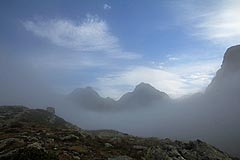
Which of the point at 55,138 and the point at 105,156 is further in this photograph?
the point at 55,138

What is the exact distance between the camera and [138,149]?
2368 inches

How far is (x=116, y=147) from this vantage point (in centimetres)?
5844

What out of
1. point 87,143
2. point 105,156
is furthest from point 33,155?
point 87,143

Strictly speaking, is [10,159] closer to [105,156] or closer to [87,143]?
[105,156]

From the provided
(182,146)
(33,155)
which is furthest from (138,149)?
(33,155)

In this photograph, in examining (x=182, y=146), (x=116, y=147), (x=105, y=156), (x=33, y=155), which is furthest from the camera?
(x=116, y=147)

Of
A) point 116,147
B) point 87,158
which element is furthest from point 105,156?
point 116,147

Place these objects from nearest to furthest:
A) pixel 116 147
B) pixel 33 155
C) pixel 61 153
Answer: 1. pixel 33 155
2. pixel 61 153
3. pixel 116 147

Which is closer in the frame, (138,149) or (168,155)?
(168,155)

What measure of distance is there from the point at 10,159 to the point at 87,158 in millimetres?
14129

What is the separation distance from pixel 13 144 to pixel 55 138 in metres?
9.30

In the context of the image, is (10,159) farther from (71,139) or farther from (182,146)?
(182,146)

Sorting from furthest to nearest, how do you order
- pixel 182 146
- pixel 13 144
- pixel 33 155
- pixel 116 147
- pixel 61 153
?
pixel 116 147 → pixel 182 146 → pixel 13 144 → pixel 61 153 → pixel 33 155

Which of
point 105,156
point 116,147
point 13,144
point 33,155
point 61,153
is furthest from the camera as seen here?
point 116,147
